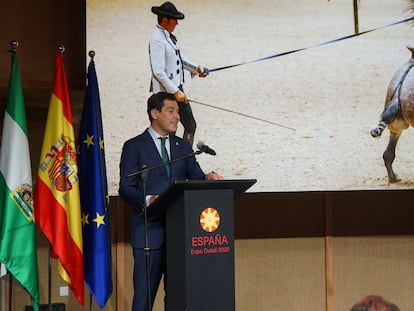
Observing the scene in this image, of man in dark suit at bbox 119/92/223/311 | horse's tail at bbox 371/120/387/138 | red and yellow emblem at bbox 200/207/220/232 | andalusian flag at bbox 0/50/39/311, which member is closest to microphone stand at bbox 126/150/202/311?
man in dark suit at bbox 119/92/223/311

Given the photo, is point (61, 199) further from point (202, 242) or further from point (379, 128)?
point (379, 128)

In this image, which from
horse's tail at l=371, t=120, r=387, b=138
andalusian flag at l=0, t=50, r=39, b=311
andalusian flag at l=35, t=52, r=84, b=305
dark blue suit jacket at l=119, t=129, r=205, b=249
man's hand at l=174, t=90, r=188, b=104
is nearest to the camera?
dark blue suit jacket at l=119, t=129, r=205, b=249

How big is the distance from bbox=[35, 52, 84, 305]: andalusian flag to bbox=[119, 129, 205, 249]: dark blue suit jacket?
18.5 inches

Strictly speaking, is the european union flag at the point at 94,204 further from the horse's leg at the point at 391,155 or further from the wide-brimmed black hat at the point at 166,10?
the horse's leg at the point at 391,155

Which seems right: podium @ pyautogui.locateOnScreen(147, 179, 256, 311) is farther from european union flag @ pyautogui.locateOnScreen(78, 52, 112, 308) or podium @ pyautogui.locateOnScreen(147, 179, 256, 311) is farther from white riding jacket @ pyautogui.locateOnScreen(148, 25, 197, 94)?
white riding jacket @ pyautogui.locateOnScreen(148, 25, 197, 94)

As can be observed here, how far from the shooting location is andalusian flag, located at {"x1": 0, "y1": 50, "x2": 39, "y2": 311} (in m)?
4.22

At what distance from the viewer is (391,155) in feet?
18.0

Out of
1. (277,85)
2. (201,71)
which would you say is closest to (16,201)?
(201,71)

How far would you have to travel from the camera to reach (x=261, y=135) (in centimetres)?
525

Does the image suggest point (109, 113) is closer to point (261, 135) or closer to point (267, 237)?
point (261, 135)

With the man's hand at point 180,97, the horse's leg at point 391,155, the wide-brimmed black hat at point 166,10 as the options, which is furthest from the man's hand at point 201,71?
the horse's leg at point 391,155

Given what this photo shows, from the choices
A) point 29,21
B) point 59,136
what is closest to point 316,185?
point 59,136

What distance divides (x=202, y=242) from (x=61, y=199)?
110 cm

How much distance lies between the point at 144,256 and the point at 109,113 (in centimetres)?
126
